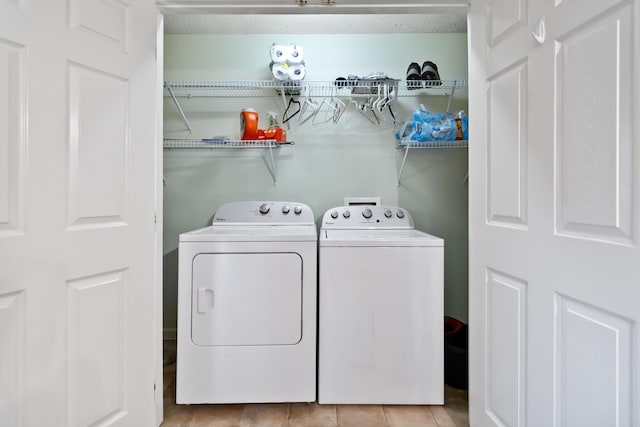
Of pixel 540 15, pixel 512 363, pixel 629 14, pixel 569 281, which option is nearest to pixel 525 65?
pixel 540 15

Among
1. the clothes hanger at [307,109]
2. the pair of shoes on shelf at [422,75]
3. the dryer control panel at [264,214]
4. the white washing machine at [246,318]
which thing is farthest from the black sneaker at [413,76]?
the white washing machine at [246,318]

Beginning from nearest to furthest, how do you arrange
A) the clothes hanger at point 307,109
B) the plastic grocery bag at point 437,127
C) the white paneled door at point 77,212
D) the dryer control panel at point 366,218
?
the white paneled door at point 77,212 < the plastic grocery bag at point 437,127 < the dryer control panel at point 366,218 < the clothes hanger at point 307,109

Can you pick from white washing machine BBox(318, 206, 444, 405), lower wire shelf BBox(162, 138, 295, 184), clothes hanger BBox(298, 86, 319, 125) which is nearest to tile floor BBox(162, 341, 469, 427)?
white washing machine BBox(318, 206, 444, 405)

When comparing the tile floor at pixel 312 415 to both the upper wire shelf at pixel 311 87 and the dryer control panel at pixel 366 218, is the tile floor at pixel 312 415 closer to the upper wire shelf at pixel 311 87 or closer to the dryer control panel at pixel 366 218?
the dryer control panel at pixel 366 218

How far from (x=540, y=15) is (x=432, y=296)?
3.90 ft

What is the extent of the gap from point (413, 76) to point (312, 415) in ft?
6.74

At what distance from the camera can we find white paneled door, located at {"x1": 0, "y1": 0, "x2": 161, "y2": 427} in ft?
3.30

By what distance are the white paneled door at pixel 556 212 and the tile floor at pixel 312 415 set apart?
256 mm

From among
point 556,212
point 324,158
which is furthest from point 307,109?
point 556,212

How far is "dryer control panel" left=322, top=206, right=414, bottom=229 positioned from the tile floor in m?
1.02

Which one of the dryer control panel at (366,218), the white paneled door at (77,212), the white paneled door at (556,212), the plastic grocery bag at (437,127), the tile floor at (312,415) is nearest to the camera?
the white paneled door at (556,212)

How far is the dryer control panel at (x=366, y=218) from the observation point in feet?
7.22

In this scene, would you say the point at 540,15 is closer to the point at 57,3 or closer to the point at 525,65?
the point at 525,65

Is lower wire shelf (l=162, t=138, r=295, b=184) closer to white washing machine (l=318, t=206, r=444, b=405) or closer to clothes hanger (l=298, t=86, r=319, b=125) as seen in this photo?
clothes hanger (l=298, t=86, r=319, b=125)
